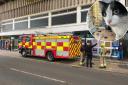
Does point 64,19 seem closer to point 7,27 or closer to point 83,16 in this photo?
point 83,16

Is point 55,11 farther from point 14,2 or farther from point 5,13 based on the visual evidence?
point 5,13

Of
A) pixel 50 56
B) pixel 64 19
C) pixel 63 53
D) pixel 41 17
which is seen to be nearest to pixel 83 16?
pixel 64 19

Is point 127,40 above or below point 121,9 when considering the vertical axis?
below

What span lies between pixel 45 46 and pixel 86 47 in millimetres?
5644

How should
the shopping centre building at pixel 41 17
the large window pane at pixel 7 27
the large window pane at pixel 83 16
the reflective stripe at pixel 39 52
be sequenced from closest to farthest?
the reflective stripe at pixel 39 52 < the large window pane at pixel 83 16 < the shopping centre building at pixel 41 17 < the large window pane at pixel 7 27

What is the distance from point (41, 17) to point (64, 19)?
5.55 meters

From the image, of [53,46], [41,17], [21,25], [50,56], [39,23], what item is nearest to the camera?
[53,46]

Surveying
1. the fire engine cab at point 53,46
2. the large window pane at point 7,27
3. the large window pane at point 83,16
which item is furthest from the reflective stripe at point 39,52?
the large window pane at point 7,27

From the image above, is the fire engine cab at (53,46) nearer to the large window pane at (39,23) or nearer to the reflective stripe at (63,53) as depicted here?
the reflective stripe at (63,53)

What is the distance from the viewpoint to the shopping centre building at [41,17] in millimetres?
31797

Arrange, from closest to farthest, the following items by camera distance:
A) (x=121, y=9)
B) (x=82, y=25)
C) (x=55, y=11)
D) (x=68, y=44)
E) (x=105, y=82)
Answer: (x=105, y=82) < (x=121, y=9) < (x=68, y=44) < (x=82, y=25) < (x=55, y=11)

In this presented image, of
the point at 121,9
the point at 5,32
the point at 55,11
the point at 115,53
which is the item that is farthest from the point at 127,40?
the point at 5,32

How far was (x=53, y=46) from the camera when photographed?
24.9 meters

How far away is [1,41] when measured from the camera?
164ft
